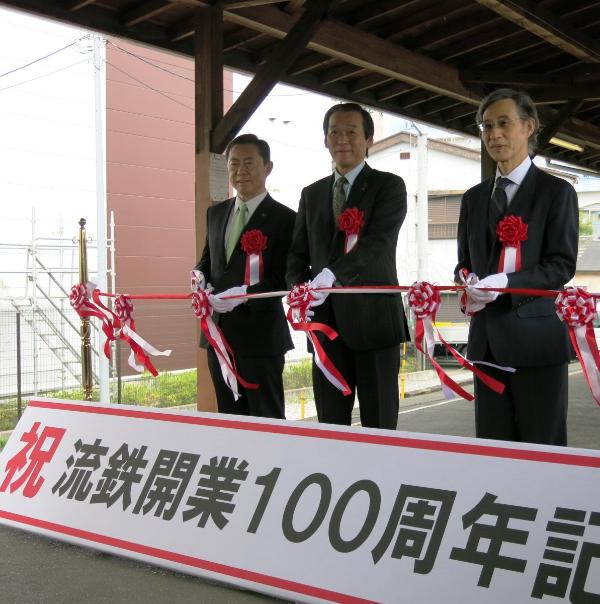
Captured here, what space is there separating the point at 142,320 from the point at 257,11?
350 centimetres

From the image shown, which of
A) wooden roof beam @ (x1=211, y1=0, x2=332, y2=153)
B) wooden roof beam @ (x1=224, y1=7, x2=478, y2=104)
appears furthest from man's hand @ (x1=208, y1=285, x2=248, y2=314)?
wooden roof beam @ (x1=224, y1=7, x2=478, y2=104)

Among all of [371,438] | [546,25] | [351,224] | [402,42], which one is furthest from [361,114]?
[402,42]

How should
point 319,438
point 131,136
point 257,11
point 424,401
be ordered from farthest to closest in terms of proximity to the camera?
point 131,136 → point 424,401 → point 257,11 → point 319,438

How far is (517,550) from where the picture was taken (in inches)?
72.6

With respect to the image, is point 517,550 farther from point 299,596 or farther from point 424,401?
point 424,401

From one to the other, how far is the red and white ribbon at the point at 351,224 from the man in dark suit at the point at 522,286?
479mm

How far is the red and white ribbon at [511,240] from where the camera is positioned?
227cm

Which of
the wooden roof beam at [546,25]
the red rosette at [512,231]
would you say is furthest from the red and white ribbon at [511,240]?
the wooden roof beam at [546,25]

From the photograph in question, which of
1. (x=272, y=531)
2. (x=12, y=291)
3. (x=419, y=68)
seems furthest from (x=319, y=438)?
(x=12, y=291)

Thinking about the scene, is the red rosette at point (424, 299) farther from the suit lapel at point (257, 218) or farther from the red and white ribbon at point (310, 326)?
the suit lapel at point (257, 218)

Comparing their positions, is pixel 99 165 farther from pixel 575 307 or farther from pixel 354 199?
pixel 575 307

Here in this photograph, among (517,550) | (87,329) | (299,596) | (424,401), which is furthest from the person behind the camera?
(424,401)

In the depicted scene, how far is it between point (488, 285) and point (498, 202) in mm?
290

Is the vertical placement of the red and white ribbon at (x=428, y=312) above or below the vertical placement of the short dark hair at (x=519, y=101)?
below
